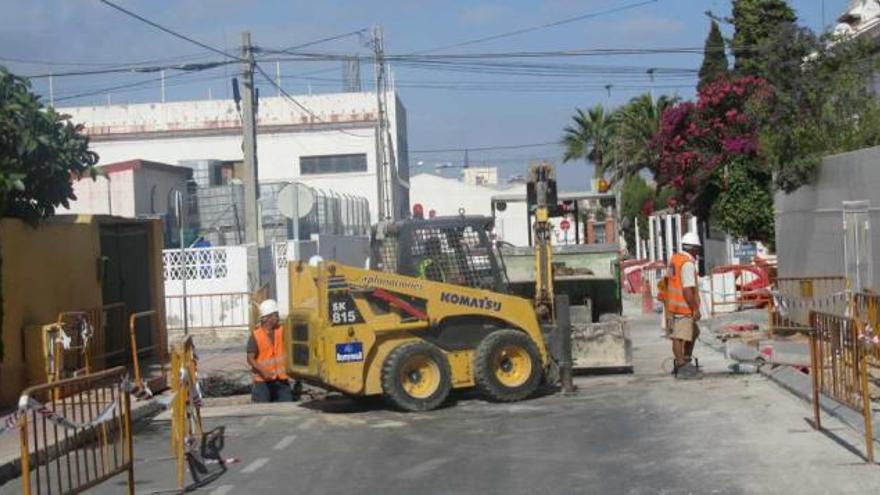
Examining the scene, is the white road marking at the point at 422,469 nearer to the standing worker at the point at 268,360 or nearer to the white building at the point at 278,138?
the standing worker at the point at 268,360

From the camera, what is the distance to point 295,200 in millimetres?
23656

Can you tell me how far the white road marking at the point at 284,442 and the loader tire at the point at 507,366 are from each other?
266 centimetres

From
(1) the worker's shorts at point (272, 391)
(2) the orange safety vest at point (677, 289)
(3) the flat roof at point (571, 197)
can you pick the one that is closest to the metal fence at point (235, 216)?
(3) the flat roof at point (571, 197)

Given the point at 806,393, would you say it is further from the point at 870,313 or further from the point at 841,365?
the point at 841,365

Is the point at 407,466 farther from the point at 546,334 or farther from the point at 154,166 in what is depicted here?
the point at 154,166

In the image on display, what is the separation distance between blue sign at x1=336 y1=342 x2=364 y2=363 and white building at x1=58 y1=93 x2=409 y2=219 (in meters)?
47.0

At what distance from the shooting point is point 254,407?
15422 mm

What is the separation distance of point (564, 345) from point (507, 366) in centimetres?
82

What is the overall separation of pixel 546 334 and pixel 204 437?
4.97 meters

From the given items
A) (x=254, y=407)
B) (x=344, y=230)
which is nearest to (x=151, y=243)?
(x=254, y=407)

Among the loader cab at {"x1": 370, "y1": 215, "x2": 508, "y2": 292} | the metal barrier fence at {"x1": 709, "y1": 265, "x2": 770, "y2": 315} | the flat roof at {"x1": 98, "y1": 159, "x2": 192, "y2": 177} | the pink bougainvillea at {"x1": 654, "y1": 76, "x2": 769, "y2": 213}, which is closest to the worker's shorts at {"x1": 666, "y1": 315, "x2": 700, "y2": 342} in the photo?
the loader cab at {"x1": 370, "y1": 215, "x2": 508, "y2": 292}

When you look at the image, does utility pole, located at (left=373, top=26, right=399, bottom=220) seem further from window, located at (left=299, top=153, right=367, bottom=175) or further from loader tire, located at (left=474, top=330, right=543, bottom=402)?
loader tire, located at (left=474, top=330, right=543, bottom=402)

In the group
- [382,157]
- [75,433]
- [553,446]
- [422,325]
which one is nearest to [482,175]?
[382,157]

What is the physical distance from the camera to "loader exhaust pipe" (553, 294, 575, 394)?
49.2 ft
